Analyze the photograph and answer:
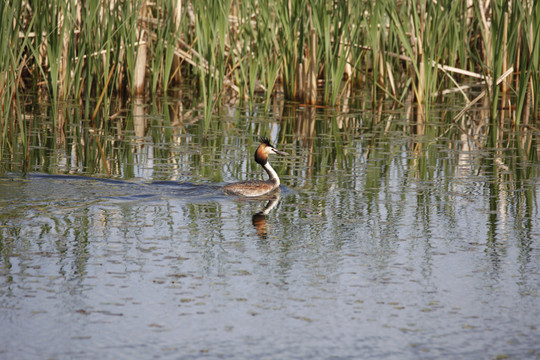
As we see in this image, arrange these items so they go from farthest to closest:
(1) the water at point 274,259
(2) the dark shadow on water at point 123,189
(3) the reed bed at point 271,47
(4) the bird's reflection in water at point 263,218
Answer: (3) the reed bed at point 271,47 → (2) the dark shadow on water at point 123,189 → (4) the bird's reflection in water at point 263,218 → (1) the water at point 274,259

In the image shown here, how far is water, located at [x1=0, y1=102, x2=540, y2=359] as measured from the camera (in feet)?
14.2

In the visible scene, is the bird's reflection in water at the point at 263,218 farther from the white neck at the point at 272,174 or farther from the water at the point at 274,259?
the white neck at the point at 272,174

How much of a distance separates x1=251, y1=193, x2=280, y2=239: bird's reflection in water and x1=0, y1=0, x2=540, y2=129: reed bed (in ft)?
9.20

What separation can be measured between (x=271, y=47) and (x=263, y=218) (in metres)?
5.19

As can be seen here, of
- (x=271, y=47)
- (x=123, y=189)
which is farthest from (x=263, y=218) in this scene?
(x=271, y=47)

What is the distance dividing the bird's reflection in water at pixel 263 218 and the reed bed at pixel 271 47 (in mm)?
2803

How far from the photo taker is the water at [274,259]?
14.2ft

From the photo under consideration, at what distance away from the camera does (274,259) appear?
222 inches

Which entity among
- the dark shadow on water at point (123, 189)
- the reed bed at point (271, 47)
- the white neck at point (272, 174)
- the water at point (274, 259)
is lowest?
the water at point (274, 259)

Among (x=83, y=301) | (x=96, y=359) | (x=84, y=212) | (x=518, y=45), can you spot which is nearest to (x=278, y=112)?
(x=518, y=45)

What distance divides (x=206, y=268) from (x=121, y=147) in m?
4.48

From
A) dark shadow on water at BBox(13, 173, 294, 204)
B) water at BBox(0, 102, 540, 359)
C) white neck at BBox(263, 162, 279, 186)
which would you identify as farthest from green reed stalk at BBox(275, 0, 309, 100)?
dark shadow on water at BBox(13, 173, 294, 204)

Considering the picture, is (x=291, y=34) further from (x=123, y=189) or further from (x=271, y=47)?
(x=123, y=189)

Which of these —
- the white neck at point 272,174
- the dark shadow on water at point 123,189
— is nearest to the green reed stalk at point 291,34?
the white neck at point 272,174
